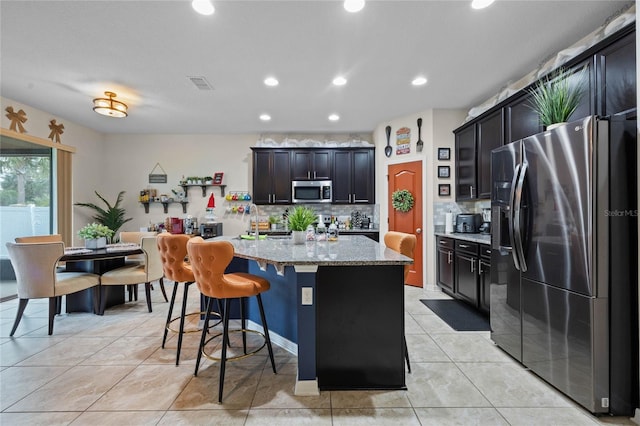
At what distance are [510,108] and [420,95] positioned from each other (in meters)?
1.16

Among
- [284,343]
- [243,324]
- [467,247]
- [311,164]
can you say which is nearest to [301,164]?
[311,164]

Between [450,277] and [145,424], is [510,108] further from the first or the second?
[145,424]

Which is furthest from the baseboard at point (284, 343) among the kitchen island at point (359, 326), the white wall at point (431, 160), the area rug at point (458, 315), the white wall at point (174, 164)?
the white wall at point (174, 164)

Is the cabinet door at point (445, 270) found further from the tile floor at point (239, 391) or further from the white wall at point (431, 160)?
the tile floor at point (239, 391)

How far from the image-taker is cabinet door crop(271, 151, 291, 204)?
229 inches

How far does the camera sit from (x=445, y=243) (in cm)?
433

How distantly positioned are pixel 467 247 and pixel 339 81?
103 inches

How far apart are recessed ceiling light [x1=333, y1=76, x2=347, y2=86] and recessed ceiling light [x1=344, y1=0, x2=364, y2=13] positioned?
118cm

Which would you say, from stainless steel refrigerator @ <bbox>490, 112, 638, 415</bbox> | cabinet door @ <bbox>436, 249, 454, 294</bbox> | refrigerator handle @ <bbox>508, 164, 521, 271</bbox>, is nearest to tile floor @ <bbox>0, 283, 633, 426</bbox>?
stainless steel refrigerator @ <bbox>490, 112, 638, 415</bbox>

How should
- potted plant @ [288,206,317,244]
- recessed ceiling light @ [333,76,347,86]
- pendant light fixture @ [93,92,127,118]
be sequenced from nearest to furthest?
1. potted plant @ [288,206,317,244]
2. recessed ceiling light @ [333,76,347,86]
3. pendant light fixture @ [93,92,127,118]

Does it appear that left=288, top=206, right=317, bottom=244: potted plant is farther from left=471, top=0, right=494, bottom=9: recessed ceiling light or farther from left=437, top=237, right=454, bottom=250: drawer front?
left=437, top=237, right=454, bottom=250: drawer front

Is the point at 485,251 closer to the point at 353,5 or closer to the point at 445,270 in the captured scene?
the point at 445,270

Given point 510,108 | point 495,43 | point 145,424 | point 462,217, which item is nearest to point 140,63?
point 145,424

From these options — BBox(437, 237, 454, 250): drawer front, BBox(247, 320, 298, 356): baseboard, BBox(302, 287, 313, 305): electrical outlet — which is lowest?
BBox(247, 320, 298, 356): baseboard
